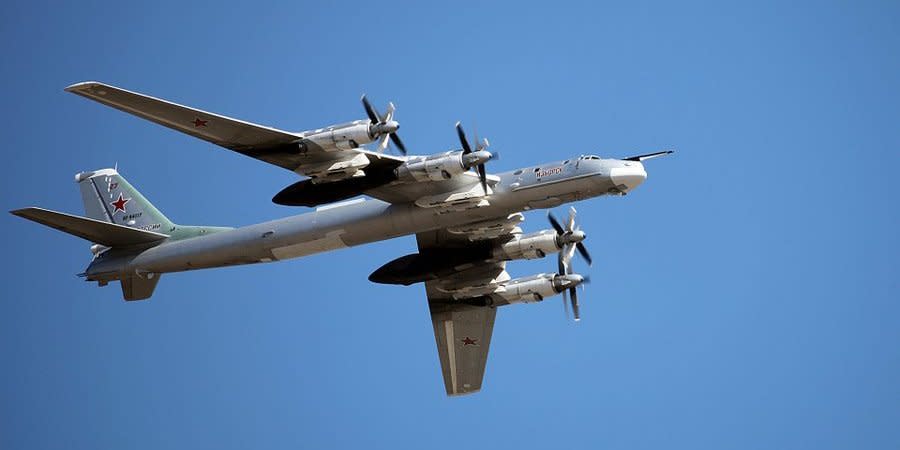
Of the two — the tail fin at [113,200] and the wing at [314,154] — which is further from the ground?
the tail fin at [113,200]

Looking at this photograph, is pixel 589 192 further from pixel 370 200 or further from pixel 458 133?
pixel 370 200

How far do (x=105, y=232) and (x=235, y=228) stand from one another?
483 centimetres

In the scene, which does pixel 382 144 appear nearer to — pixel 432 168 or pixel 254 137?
pixel 432 168

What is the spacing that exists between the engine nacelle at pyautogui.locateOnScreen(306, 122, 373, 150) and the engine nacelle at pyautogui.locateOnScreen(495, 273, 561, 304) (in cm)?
1187

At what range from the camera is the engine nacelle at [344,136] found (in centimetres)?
3834

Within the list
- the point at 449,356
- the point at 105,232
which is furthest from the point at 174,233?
the point at 449,356

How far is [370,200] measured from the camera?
4388 cm

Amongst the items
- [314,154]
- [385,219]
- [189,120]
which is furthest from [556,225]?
[189,120]

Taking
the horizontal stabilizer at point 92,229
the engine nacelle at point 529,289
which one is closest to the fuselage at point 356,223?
the horizontal stabilizer at point 92,229

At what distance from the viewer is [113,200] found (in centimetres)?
4978

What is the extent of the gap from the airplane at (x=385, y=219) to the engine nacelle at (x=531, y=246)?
0.05m

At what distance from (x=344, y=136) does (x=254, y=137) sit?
3115 millimetres

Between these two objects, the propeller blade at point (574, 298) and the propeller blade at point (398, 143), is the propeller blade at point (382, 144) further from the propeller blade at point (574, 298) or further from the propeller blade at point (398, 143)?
the propeller blade at point (574, 298)

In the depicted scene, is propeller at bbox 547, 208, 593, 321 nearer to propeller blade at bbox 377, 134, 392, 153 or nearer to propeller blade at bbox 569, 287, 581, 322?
propeller blade at bbox 569, 287, 581, 322
